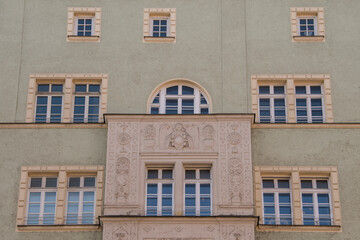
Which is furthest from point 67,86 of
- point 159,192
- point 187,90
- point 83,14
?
point 159,192

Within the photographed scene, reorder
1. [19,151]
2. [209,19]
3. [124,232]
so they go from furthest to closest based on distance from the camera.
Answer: [209,19]
[19,151]
[124,232]

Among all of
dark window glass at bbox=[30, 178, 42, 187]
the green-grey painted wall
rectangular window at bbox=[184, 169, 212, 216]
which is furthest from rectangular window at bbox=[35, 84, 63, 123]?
rectangular window at bbox=[184, 169, 212, 216]

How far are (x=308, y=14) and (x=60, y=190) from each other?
10.4 metres

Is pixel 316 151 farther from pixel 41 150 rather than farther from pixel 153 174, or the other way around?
pixel 41 150

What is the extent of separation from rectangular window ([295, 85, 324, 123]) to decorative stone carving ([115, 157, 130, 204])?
5.90 m

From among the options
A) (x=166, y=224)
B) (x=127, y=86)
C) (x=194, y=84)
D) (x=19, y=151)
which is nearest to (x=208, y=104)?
(x=194, y=84)

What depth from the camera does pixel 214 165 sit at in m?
26.2

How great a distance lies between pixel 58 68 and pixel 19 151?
10.4 feet

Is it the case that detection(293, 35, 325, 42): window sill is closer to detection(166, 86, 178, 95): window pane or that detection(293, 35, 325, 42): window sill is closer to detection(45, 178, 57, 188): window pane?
detection(166, 86, 178, 95): window pane

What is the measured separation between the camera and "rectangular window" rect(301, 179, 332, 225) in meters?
26.1

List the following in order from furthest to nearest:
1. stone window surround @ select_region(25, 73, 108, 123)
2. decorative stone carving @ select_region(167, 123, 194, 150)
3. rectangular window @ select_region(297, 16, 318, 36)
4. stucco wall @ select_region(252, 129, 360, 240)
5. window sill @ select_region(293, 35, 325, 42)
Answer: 1. rectangular window @ select_region(297, 16, 318, 36)
2. window sill @ select_region(293, 35, 325, 42)
3. stone window surround @ select_region(25, 73, 108, 123)
4. decorative stone carving @ select_region(167, 123, 194, 150)
5. stucco wall @ select_region(252, 129, 360, 240)

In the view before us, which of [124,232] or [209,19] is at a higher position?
[209,19]

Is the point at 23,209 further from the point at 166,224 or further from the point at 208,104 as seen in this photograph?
the point at 208,104

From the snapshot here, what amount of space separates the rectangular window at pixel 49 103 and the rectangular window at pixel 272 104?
6645mm
